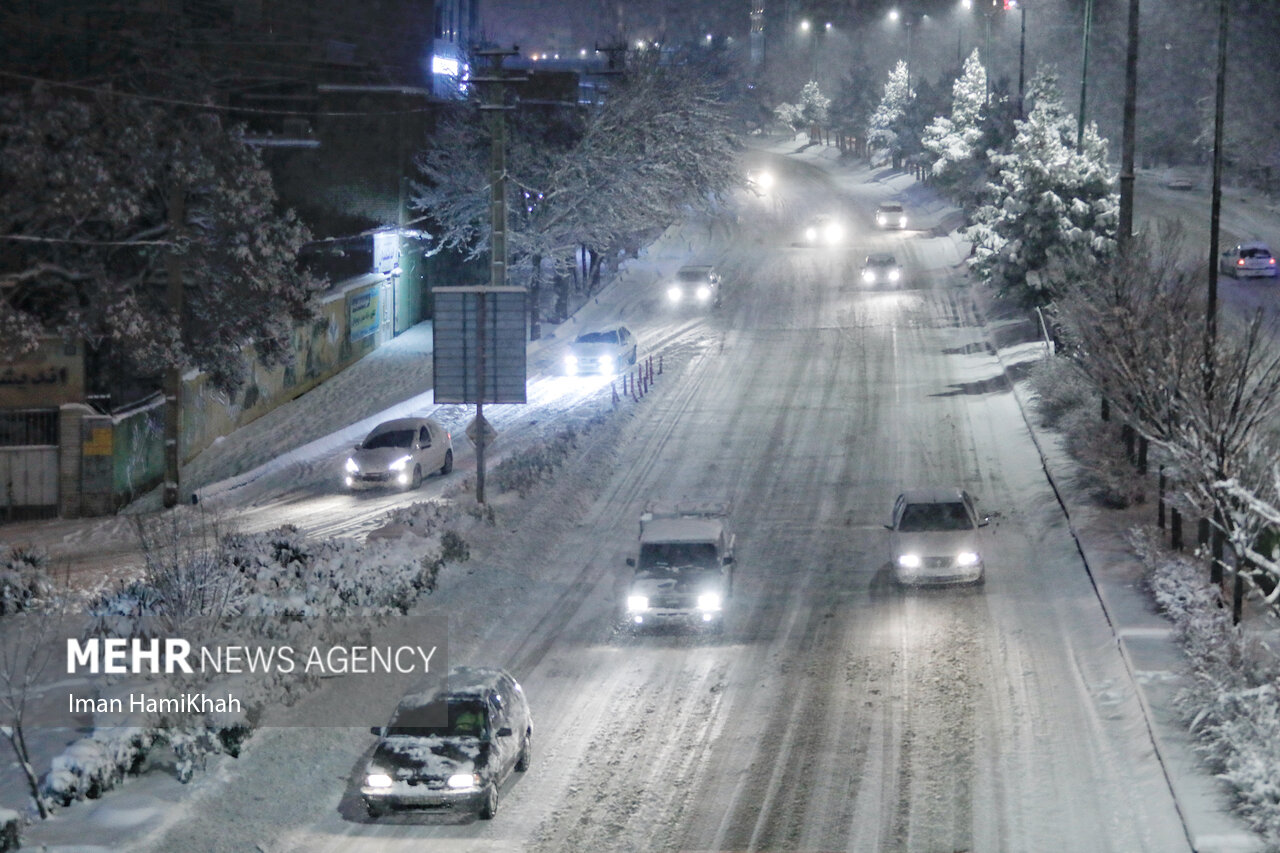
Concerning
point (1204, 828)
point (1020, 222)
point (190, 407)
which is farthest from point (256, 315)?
point (1204, 828)

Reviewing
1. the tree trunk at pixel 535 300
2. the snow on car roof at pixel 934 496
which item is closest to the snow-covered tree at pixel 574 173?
the tree trunk at pixel 535 300

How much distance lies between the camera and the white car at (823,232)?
218 feet

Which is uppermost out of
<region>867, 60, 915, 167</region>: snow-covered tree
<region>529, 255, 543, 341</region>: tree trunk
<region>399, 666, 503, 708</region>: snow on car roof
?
<region>867, 60, 915, 167</region>: snow-covered tree

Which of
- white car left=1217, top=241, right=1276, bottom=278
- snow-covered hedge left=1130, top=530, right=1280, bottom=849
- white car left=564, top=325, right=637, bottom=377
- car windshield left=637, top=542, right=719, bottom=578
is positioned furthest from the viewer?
white car left=1217, top=241, right=1276, bottom=278

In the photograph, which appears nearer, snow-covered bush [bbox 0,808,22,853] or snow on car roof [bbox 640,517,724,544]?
snow-covered bush [bbox 0,808,22,853]

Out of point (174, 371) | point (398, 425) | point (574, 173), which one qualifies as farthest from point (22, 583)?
point (574, 173)

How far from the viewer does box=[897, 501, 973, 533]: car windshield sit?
22.6m

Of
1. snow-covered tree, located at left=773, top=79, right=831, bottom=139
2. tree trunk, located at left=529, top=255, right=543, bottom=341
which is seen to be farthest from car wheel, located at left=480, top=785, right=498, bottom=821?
snow-covered tree, located at left=773, top=79, right=831, bottom=139

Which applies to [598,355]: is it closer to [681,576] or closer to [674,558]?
[674,558]

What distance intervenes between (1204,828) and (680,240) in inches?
2213

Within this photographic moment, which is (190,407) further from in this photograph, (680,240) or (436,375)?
(680,240)

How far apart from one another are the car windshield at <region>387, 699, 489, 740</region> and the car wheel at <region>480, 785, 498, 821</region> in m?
0.52

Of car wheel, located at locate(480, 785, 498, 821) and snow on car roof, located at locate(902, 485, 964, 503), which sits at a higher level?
snow on car roof, located at locate(902, 485, 964, 503)

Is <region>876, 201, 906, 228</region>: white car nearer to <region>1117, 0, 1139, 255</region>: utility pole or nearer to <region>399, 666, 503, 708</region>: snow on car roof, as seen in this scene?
<region>1117, 0, 1139, 255</region>: utility pole
